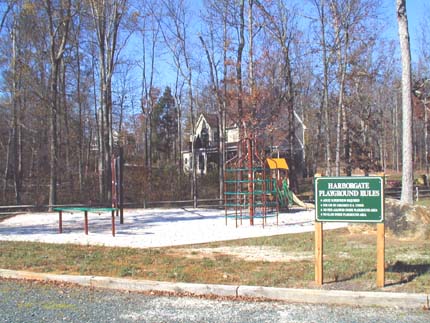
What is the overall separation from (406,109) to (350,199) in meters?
7.15

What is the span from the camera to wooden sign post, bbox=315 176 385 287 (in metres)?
6.15

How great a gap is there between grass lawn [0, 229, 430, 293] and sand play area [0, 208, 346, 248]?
1110 mm

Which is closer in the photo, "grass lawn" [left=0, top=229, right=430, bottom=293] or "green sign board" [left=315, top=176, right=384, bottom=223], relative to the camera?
"green sign board" [left=315, top=176, right=384, bottom=223]

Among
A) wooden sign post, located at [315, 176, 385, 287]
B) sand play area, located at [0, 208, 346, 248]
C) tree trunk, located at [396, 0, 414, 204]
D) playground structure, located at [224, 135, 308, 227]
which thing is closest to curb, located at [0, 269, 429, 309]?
wooden sign post, located at [315, 176, 385, 287]

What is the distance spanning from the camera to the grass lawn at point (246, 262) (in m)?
6.59


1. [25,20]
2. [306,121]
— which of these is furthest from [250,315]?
[306,121]

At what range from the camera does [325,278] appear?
6.64 metres

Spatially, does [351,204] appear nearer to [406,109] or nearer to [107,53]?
[406,109]

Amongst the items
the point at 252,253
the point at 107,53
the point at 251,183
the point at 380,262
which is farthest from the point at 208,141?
the point at 380,262

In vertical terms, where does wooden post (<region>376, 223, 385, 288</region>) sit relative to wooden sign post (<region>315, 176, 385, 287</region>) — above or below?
below

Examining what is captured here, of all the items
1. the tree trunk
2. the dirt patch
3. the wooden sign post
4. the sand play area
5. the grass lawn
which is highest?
the tree trunk

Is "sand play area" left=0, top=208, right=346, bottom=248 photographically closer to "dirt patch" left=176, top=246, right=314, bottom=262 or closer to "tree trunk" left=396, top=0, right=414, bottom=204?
"dirt patch" left=176, top=246, right=314, bottom=262

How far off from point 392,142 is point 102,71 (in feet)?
180

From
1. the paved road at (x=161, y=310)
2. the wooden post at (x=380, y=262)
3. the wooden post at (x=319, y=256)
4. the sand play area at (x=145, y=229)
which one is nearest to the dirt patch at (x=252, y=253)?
the sand play area at (x=145, y=229)
